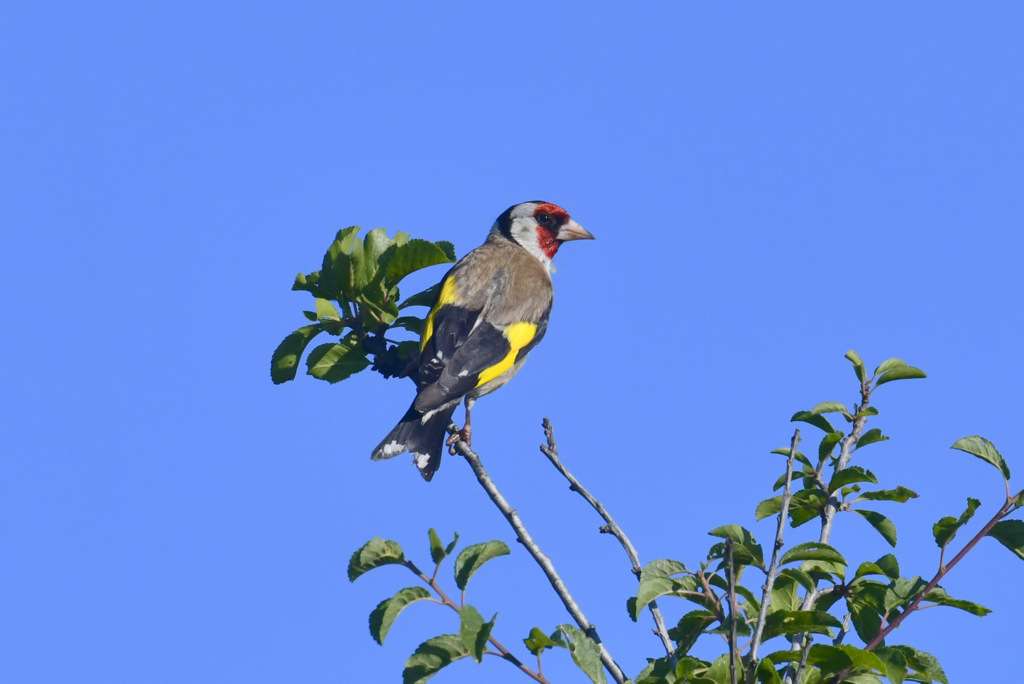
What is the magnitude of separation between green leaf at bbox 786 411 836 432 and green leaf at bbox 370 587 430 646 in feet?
3.97

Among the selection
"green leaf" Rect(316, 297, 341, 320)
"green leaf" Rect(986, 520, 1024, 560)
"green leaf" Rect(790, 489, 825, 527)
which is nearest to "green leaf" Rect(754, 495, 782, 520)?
"green leaf" Rect(790, 489, 825, 527)

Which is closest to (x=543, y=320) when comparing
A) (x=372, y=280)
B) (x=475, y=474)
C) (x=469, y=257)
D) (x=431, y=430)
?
(x=469, y=257)

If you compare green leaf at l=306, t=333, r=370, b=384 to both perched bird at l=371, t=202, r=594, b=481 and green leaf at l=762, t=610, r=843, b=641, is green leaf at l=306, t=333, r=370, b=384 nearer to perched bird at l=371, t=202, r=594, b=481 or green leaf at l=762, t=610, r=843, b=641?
perched bird at l=371, t=202, r=594, b=481

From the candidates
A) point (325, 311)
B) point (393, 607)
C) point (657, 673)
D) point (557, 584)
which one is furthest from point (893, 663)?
point (325, 311)

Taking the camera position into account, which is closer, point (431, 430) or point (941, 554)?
point (941, 554)

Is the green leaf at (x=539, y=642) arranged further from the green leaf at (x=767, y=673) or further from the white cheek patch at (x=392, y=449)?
the white cheek patch at (x=392, y=449)

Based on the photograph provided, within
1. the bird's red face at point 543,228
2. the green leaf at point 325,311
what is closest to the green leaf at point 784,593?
the green leaf at point 325,311

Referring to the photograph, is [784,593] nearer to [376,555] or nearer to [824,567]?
[824,567]

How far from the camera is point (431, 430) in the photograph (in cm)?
493

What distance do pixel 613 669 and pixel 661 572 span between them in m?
0.28

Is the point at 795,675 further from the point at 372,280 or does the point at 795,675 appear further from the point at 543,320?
the point at 543,320

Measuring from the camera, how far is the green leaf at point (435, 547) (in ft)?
9.11

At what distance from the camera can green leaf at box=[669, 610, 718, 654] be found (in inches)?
105

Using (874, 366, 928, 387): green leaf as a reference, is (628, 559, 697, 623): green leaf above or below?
below
